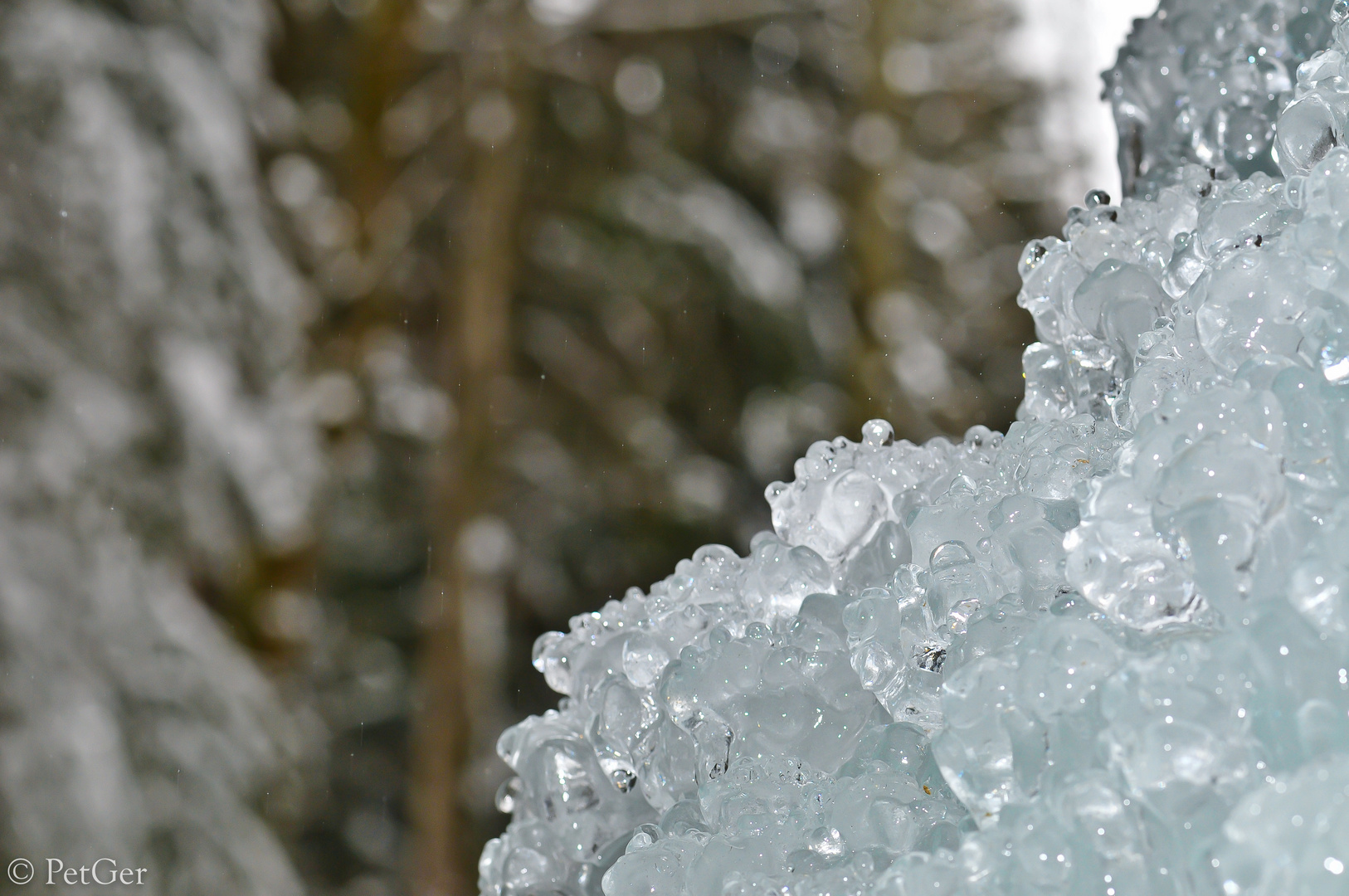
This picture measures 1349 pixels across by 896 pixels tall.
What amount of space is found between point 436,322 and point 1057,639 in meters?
2.18

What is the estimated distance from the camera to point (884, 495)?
0.26m

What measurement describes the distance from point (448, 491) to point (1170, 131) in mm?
1842

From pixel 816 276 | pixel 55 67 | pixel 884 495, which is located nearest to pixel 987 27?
pixel 816 276

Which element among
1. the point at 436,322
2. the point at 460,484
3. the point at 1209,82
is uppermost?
the point at 436,322

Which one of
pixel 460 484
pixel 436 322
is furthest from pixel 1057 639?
pixel 436 322

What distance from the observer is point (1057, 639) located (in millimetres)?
156

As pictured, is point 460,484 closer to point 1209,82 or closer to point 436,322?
point 436,322

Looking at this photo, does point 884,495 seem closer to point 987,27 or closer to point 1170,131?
point 1170,131

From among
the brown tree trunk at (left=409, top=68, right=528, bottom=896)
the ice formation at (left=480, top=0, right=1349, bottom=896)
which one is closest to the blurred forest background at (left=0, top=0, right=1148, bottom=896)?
the brown tree trunk at (left=409, top=68, right=528, bottom=896)

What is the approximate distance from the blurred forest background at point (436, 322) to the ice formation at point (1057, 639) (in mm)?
1645

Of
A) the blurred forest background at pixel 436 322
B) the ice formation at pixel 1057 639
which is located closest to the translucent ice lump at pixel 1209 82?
the ice formation at pixel 1057 639

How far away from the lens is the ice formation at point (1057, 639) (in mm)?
140

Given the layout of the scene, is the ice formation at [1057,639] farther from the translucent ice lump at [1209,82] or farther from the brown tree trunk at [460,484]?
the brown tree trunk at [460,484]

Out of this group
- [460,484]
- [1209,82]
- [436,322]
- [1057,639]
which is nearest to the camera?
[1057,639]
